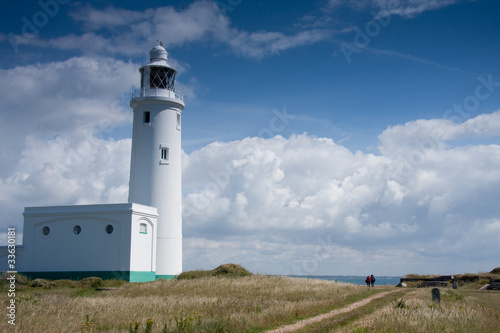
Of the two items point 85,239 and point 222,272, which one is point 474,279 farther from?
point 85,239

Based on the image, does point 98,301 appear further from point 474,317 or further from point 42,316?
point 474,317

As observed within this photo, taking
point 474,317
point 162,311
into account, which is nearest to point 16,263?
point 162,311

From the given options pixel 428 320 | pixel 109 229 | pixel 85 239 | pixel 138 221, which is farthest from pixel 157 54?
pixel 428 320

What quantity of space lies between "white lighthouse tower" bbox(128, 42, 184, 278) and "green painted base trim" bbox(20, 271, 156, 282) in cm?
220

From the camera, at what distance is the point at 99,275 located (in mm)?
31984

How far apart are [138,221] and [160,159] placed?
528 centimetres

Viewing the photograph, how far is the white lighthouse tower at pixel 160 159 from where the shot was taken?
3553cm

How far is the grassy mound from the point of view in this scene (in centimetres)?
3462

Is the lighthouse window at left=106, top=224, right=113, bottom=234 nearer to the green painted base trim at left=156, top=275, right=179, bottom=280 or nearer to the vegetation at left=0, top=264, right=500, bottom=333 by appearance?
the green painted base trim at left=156, top=275, right=179, bottom=280

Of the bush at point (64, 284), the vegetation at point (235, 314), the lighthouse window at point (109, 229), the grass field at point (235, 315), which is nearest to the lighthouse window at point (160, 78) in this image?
Result: the lighthouse window at point (109, 229)

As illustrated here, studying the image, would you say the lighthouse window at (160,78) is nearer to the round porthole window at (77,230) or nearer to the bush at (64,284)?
the round porthole window at (77,230)

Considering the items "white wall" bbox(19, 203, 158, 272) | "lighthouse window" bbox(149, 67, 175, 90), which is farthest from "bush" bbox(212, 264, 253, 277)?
"lighthouse window" bbox(149, 67, 175, 90)

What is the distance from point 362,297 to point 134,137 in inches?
809

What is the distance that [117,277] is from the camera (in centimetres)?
3162
